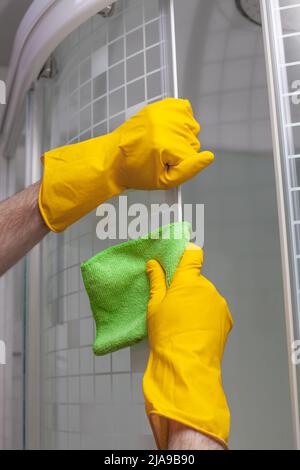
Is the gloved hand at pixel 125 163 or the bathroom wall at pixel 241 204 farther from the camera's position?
the bathroom wall at pixel 241 204

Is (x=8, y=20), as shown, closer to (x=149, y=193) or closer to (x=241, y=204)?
(x=241, y=204)

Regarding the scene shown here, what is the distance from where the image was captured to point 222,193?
1.58m

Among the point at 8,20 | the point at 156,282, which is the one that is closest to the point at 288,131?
the point at 156,282

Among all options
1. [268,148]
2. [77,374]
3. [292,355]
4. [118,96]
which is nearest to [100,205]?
[118,96]

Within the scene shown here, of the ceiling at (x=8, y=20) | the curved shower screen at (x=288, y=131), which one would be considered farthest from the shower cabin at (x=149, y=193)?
the ceiling at (x=8, y=20)

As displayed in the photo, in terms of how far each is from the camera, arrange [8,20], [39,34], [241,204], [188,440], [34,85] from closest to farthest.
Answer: [188,440] → [39,34] → [34,85] → [241,204] → [8,20]

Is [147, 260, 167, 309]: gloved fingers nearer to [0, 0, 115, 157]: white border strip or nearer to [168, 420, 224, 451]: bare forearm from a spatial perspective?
[168, 420, 224, 451]: bare forearm

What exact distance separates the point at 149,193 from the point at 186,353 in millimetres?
298

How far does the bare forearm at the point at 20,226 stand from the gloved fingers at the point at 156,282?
0.22 metres

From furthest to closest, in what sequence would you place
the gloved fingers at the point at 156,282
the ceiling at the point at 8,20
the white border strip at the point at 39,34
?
the ceiling at the point at 8,20
the white border strip at the point at 39,34
the gloved fingers at the point at 156,282

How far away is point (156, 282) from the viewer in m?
0.93

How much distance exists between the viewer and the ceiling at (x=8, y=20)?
173 centimetres

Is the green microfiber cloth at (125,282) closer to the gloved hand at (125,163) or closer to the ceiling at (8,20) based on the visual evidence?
the gloved hand at (125,163)
